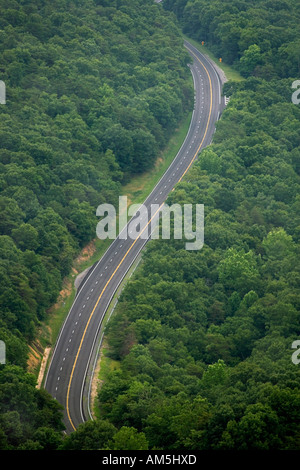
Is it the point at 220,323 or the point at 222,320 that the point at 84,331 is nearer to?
the point at 220,323

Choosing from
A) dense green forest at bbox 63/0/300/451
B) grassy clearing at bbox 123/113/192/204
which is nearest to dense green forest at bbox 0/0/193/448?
grassy clearing at bbox 123/113/192/204

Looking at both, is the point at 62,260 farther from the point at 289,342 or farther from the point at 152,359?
the point at 289,342

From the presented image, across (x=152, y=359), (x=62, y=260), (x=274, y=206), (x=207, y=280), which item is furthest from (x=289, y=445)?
(x=274, y=206)

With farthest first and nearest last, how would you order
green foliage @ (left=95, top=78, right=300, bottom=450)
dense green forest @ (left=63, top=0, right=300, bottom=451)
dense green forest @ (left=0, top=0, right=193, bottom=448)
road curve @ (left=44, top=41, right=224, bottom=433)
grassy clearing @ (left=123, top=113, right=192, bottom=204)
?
grassy clearing @ (left=123, top=113, right=192, bottom=204)
road curve @ (left=44, top=41, right=224, bottom=433)
dense green forest @ (left=0, top=0, right=193, bottom=448)
green foliage @ (left=95, top=78, right=300, bottom=450)
dense green forest @ (left=63, top=0, right=300, bottom=451)

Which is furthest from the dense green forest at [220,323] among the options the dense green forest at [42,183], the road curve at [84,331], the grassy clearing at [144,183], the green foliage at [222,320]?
the dense green forest at [42,183]

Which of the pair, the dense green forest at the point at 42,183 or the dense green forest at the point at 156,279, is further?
the dense green forest at the point at 42,183

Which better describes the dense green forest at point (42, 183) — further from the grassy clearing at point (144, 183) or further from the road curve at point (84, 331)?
the road curve at point (84, 331)

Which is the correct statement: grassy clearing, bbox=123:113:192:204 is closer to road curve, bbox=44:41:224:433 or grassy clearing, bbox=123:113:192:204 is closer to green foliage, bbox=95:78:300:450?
road curve, bbox=44:41:224:433

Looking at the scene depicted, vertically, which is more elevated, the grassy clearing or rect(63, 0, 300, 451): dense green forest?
the grassy clearing
